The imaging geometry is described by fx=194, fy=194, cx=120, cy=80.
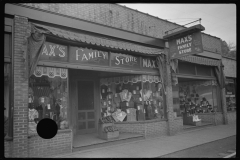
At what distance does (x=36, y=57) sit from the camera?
5945 millimetres

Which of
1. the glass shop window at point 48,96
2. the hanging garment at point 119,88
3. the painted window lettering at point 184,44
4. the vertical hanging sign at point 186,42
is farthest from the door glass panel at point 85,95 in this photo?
the painted window lettering at point 184,44

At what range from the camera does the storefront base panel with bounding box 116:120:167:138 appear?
8.69 meters

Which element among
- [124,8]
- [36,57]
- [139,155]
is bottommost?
[139,155]

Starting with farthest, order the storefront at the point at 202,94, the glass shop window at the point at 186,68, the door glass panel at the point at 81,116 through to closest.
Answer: the storefront at the point at 202,94
the glass shop window at the point at 186,68
the door glass panel at the point at 81,116

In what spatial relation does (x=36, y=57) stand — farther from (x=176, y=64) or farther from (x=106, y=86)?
(x=176, y=64)

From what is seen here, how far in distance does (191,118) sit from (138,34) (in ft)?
20.4

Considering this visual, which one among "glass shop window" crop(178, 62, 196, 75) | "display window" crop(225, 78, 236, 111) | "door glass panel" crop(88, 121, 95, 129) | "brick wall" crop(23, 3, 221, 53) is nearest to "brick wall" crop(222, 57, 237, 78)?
"display window" crop(225, 78, 236, 111)

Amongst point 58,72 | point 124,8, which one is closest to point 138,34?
point 124,8

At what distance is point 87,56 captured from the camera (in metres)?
7.38

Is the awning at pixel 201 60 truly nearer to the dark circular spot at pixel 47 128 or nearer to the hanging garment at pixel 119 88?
the hanging garment at pixel 119 88

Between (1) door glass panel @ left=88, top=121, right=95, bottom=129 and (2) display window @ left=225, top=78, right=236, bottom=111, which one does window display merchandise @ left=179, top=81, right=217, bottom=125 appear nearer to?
(2) display window @ left=225, top=78, right=236, bottom=111

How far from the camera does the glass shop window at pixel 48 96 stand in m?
6.15

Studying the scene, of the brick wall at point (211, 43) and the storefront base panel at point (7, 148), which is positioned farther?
the brick wall at point (211, 43)

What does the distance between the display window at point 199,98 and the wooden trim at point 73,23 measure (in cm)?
540
